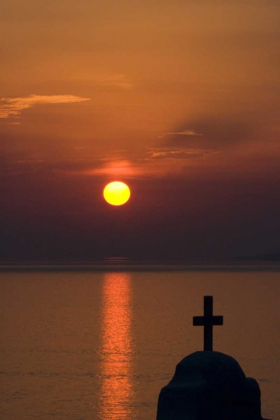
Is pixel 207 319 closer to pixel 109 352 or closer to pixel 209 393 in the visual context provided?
pixel 209 393

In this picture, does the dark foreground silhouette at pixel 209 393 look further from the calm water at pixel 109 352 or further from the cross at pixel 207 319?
the calm water at pixel 109 352

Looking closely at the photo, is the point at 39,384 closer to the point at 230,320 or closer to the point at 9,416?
the point at 9,416

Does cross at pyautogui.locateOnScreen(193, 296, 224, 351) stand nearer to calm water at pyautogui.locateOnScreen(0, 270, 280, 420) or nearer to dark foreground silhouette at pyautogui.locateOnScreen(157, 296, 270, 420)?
dark foreground silhouette at pyautogui.locateOnScreen(157, 296, 270, 420)

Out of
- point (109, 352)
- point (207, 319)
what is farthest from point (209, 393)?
point (109, 352)

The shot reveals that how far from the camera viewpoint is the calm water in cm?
3412

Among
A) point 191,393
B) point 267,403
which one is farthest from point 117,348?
point 191,393

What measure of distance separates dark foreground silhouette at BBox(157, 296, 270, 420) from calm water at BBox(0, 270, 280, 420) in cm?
2171


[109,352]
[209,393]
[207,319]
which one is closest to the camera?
[209,393]

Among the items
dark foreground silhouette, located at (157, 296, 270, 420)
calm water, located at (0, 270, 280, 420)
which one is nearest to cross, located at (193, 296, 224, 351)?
dark foreground silhouette, located at (157, 296, 270, 420)

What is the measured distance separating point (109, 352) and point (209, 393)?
42.1 m

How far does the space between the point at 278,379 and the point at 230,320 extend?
→ 36.6 meters

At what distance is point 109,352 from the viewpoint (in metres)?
51.2

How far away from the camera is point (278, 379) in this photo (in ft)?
131

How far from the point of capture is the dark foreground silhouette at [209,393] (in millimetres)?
9641
